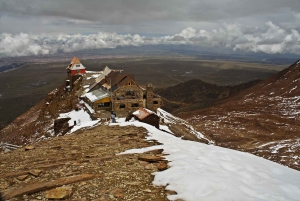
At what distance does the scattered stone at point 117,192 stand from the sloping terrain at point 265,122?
2777cm

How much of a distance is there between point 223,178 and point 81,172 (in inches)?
176

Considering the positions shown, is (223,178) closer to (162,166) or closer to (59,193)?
(162,166)

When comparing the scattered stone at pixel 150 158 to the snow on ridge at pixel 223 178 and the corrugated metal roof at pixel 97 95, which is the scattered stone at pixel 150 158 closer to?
the snow on ridge at pixel 223 178

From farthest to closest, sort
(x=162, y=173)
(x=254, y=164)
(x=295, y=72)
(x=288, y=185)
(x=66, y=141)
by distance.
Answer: (x=295, y=72)
(x=66, y=141)
(x=254, y=164)
(x=162, y=173)
(x=288, y=185)

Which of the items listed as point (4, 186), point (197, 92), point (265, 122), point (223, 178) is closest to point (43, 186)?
point (4, 186)

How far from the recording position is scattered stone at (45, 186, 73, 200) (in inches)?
239

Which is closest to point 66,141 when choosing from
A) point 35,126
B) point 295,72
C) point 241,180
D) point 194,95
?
point 241,180

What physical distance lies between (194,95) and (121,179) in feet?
359

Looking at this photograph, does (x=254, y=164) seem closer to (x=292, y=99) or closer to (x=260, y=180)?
(x=260, y=180)

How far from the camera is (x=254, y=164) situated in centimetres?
891

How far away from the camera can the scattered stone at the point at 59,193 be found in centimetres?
606

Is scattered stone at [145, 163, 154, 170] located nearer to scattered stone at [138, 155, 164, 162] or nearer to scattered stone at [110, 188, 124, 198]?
scattered stone at [138, 155, 164, 162]

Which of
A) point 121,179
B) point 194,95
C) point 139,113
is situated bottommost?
point 194,95

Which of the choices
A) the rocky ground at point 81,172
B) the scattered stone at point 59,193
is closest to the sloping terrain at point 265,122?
the rocky ground at point 81,172
